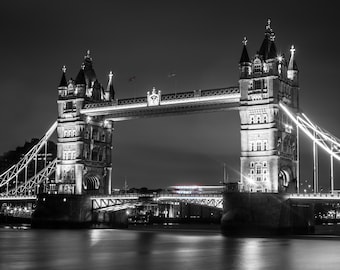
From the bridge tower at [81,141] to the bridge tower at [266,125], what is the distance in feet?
70.8

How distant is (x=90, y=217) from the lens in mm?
80812

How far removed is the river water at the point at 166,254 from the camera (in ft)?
127

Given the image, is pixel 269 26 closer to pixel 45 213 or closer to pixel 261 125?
pixel 261 125

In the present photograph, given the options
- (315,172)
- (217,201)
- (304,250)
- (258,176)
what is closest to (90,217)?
(217,201)

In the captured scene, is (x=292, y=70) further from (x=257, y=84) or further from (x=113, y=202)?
(x=113, y=202)

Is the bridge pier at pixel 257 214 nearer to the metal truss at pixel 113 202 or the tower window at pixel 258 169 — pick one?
the tower window at pixel 258 169

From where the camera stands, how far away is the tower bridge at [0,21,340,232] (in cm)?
6638

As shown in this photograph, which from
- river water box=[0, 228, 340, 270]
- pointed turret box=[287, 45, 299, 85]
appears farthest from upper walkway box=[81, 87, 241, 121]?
river water box=[0, 228, 340, 270]

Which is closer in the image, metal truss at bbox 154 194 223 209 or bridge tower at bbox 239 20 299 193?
bridge tower at bbox 239 20 299 193

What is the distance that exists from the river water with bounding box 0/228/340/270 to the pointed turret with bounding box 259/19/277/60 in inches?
764

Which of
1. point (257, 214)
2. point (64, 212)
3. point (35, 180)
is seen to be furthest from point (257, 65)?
point (35, 180)

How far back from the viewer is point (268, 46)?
6950 cm

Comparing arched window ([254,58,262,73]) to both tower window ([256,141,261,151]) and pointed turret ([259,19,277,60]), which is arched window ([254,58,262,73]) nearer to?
pointed turret ([259,19,277,60])

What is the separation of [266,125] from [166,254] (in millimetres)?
25595
